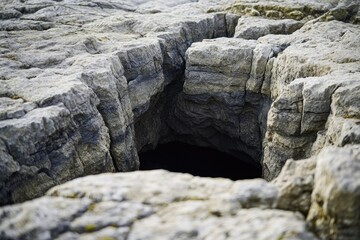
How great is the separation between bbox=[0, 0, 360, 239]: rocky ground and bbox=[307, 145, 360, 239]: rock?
3 centimetres

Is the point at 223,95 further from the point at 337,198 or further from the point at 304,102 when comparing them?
the point at 337,198

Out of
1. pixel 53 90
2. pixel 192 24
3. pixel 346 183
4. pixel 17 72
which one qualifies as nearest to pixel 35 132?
pixel 53 90

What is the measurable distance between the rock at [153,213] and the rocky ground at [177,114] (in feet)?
0.10

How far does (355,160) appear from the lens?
6777 millimetres

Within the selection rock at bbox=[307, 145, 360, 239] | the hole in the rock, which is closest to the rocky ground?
rock at bbox=[307, 145, 360, 239]

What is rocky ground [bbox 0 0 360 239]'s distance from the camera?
6.95 m

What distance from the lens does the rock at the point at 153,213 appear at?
6668 mm

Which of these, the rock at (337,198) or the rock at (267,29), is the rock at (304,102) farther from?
the rock at (337,198)

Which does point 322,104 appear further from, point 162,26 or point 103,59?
point 162,26

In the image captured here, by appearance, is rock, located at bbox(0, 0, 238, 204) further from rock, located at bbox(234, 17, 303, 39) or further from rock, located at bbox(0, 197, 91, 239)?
rock, located at bbox(0, 197, 91, 239)

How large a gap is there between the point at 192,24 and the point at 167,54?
16.3 ft

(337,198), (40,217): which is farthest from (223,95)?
(40,217)

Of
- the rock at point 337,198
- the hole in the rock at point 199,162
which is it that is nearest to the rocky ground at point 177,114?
the rock at point 337,198

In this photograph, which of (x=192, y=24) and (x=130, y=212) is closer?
(x=130, y=212)
